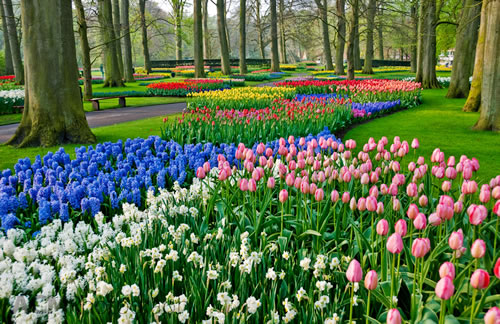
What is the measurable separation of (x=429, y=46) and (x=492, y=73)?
11092 mm

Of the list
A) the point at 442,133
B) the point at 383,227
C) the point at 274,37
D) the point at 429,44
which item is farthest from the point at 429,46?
the point at 383,227

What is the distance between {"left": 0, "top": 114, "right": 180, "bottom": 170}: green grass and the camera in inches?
247

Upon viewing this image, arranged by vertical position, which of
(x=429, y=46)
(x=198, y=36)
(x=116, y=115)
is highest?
(x=198, y=36)

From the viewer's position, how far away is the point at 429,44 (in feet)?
57.1

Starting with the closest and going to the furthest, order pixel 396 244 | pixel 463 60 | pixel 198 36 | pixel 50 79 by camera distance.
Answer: pixel 396 244, pixel 50 79, pixel 463 60, pixel 198 36

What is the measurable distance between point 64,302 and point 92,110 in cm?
1215

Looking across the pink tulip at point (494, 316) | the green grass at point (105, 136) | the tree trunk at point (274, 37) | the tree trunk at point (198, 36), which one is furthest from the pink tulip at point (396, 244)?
the tree trunk at point (274, 37)

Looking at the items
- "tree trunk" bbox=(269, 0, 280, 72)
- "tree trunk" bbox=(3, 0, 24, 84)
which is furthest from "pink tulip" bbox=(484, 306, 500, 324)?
"tree trunk" bbox=(269, 0, 280, 72)

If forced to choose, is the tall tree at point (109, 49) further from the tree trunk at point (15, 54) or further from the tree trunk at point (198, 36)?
the tree trunk at point (15, 54)

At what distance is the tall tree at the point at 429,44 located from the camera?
56.1 feet

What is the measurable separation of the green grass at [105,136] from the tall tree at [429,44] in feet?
40.9

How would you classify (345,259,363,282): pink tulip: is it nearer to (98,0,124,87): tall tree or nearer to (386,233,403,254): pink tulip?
(386,233,403,254): pink tulip

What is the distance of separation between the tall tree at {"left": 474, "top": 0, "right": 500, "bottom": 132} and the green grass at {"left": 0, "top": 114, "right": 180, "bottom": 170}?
660cm

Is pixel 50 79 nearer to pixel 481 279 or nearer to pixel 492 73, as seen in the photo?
pixel 481 279
